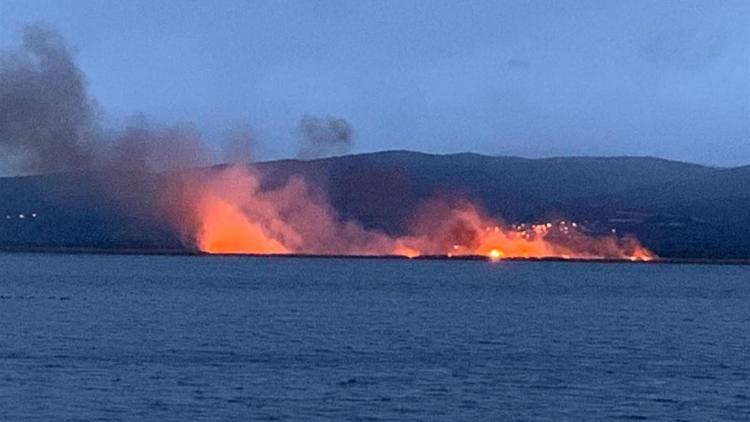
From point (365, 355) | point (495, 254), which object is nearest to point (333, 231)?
point (495, 254)

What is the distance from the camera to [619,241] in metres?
177

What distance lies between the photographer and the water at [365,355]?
1388 inches

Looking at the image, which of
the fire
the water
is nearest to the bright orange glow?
the fire

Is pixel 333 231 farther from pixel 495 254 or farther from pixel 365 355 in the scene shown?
pixel 365 355

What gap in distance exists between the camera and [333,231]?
16738cm

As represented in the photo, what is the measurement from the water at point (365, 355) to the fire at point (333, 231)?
56.8 meters

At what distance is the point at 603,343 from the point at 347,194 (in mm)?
139864

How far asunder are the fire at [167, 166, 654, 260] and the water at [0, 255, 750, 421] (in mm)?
56847

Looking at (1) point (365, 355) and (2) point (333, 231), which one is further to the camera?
(2) point (333, 231)

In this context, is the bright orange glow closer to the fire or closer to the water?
the fire

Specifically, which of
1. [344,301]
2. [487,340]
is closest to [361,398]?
[487,340]

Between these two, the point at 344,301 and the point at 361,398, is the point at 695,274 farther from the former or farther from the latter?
the point at 361,398

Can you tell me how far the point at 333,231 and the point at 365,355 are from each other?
391ft

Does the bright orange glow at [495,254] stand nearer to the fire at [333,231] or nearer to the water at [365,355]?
the fire at [333,231]
